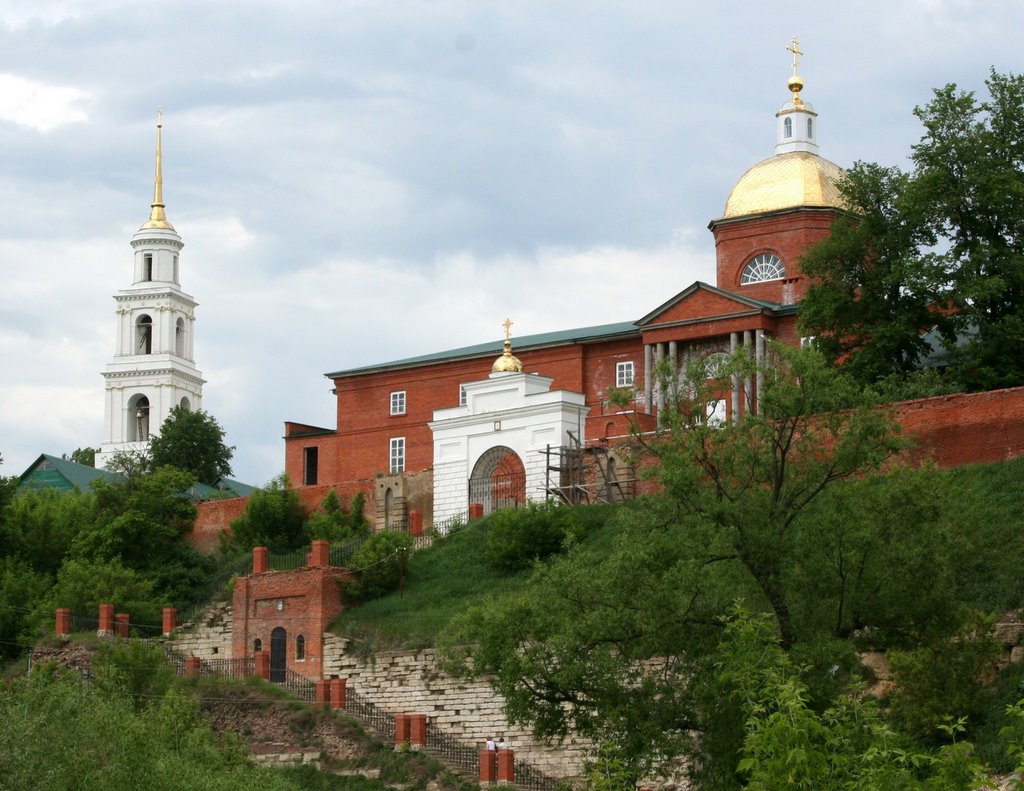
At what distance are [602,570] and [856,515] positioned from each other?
405 cm

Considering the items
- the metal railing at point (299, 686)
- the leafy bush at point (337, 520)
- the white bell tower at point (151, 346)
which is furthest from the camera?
the white bell tower at point (151, 346)

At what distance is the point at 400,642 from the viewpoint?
46906 mm

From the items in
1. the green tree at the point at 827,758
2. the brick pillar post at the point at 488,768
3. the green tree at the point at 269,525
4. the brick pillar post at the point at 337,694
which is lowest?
the brick pillar post at the point at 488,768

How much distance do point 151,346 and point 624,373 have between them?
1471 inches

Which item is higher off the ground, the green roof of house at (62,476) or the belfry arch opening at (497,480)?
the green roof of house at (62,476)

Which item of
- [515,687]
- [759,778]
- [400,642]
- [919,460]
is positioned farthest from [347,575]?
[759,778]

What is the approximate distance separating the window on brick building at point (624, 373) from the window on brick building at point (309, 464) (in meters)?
10.00

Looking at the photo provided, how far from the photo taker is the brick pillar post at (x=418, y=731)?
4288 centimetres

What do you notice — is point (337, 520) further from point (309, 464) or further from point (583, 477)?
point (309, 464)

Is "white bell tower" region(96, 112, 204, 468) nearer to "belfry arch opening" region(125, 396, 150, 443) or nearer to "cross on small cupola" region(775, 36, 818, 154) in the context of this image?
"belfry arch opening" region(125, 396, 150, 443)

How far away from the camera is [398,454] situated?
60.8m

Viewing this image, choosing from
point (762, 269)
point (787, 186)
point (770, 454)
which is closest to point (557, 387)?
point (762, 269)

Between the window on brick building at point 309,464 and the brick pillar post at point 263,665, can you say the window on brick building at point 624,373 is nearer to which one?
the window on brick building at point 309,464

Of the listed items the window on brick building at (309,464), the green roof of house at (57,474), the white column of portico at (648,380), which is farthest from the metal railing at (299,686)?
the green roof of house at (57,474)
